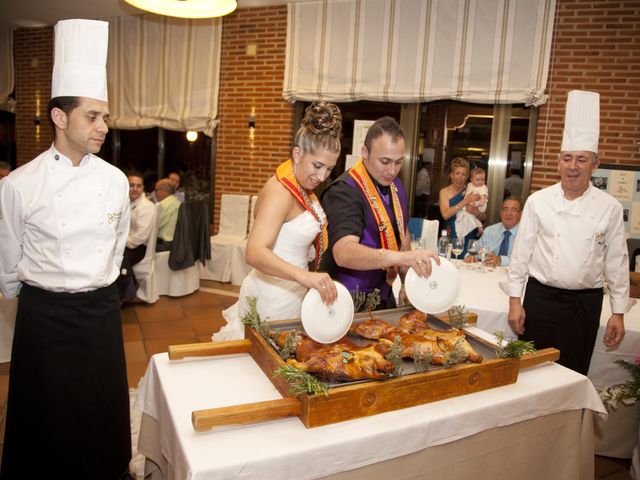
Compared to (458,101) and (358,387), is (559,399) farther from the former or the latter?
(458,101)

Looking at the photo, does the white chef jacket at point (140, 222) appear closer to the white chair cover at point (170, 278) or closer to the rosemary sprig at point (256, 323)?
the white chair cover at point (170, 278)

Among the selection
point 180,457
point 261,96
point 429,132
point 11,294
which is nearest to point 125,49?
point 261,96

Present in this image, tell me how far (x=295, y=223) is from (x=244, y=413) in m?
0.91

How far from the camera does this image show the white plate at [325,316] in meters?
1.41

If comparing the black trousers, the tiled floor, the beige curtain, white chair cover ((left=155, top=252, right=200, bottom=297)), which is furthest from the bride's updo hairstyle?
the beige curtain

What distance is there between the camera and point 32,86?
7867 mm

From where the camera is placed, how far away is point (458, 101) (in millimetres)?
5492

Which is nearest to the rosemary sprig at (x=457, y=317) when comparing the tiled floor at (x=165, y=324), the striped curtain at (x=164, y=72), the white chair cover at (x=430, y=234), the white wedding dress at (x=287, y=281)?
the white wedding dress at (x=287, y=281)

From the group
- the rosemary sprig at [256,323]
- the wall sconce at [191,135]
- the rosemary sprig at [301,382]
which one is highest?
the wall sconce at [191,135]

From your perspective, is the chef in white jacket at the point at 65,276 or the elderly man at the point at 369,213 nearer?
the chef in white jacket at the point at 65,276

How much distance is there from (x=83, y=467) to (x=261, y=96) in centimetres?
517

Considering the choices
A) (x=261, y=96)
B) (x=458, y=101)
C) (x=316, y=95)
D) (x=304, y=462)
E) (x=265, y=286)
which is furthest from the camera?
(x=261, y=96)

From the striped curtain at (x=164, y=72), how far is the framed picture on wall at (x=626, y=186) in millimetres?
4557

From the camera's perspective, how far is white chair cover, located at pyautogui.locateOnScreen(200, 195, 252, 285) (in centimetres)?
578
